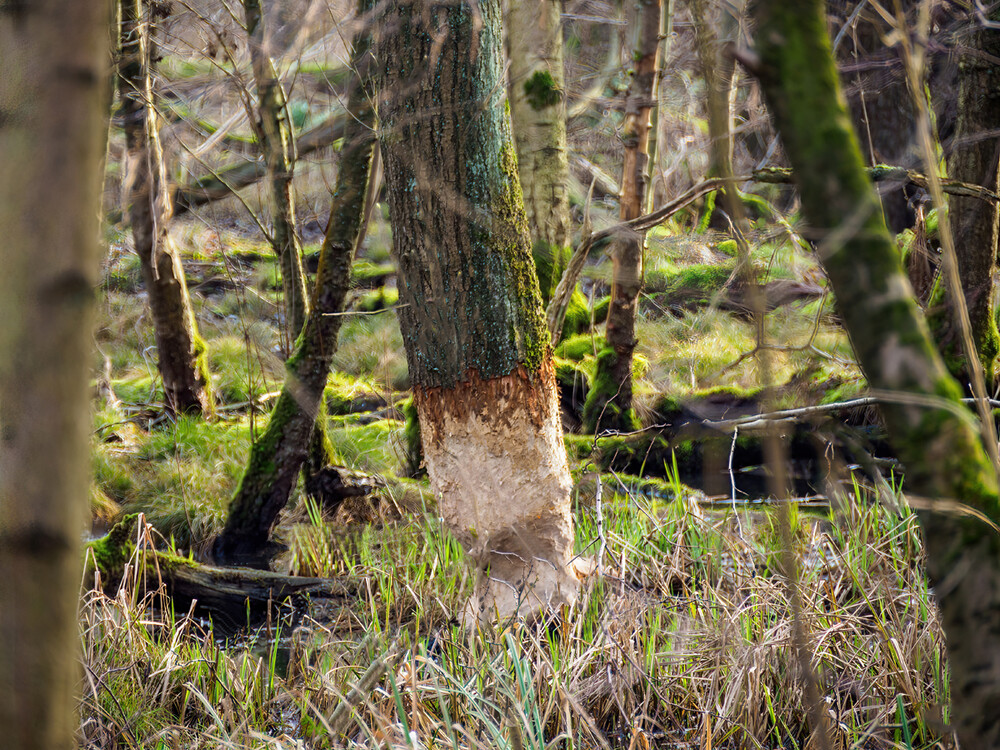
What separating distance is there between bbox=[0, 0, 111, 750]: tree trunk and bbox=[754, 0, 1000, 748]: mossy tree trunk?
2.53 feet

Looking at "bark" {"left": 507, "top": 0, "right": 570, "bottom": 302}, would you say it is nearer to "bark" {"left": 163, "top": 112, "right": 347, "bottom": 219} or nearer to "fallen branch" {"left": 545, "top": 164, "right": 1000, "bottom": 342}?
"bark" {"left": 163, "top": 112, "right": 347, "bottom": 219}

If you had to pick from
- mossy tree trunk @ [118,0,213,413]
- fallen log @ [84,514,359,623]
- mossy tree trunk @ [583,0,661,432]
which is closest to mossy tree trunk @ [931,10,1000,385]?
mossy tree trunk @ [583,0,661,432]

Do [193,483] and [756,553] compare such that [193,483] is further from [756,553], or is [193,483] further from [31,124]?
[31,124]

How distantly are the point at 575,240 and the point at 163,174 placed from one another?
4.09m

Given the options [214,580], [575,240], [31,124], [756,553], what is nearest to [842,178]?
[31,124]

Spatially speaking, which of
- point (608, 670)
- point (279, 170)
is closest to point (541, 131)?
point (279, 170)

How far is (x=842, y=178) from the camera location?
3.01 feet

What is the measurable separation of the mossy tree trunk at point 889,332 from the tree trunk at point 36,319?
77 centimetres

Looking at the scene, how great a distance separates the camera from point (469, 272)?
9.46 ft

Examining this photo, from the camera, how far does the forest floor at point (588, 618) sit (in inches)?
86.7

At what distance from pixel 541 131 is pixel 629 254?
1446 millimetres

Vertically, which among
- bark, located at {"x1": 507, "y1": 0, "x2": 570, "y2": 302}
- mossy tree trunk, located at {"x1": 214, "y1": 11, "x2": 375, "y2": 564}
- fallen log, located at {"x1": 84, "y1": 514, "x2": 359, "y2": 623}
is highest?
bark, located at {"x1": 507, "y1": 0, "x2": 570, "y2": 302}

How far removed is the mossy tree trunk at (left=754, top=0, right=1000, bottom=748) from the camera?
36.0 inches

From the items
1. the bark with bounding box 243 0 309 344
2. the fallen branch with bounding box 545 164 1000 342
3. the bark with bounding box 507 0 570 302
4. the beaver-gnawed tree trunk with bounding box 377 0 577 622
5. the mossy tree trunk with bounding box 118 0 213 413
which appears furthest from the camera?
the bark with bounding box 507 0 570 302
